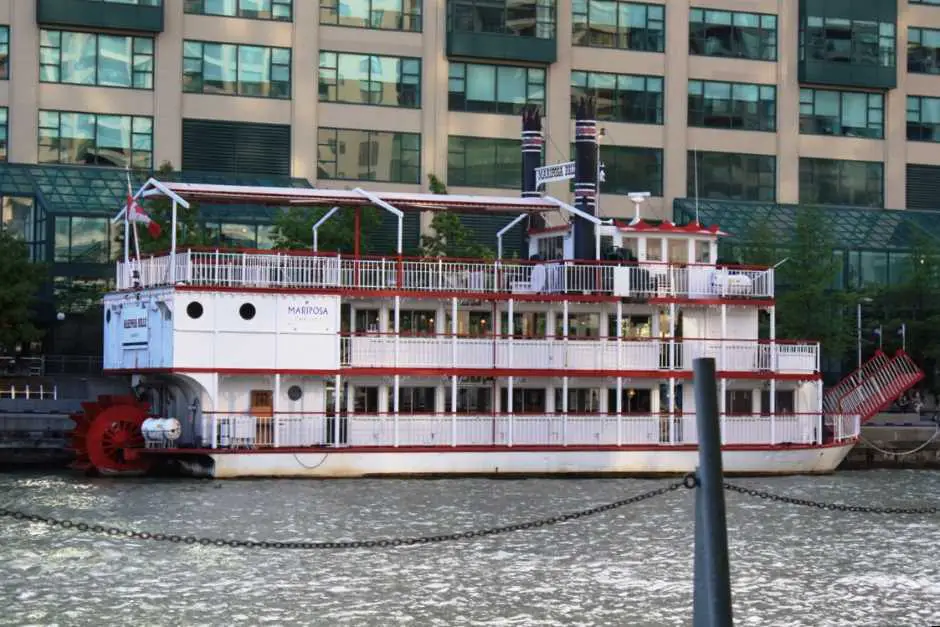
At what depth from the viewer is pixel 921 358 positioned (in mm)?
65125

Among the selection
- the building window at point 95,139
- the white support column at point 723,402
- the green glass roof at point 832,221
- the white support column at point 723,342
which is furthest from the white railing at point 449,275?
the green glass roof at point 832,221

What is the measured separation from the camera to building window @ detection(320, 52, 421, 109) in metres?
67.2

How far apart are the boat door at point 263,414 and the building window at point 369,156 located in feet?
88.2

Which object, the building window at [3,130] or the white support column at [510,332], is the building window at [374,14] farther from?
the white support column at [510,332]

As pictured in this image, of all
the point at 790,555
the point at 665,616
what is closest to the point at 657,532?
the point at 790,555

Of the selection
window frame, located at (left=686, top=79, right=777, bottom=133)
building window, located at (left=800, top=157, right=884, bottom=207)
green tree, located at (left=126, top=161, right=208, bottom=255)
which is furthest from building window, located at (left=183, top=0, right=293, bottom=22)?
building window, located at (left=800, top=157, right=884, bottom=207)

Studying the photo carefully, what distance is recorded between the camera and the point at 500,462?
41.6 m

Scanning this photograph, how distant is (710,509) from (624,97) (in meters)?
58.2

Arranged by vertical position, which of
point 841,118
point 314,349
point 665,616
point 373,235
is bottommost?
point 665,616

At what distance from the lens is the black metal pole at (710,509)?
14.3m

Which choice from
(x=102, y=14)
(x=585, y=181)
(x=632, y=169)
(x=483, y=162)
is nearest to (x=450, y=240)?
(x=483, y=162)

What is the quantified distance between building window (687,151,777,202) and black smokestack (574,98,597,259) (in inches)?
1050

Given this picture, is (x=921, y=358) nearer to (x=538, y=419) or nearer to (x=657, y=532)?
(x=538, y=419)

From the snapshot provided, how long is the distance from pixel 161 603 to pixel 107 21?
42.1 metres
